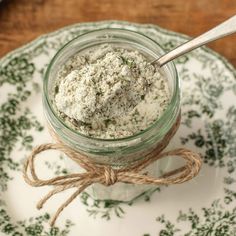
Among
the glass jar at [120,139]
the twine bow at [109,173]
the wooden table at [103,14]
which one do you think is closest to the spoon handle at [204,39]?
the glass jar at [120,139]

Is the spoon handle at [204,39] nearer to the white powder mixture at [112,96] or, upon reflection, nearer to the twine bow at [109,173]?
the white powder mixture at [112,96]

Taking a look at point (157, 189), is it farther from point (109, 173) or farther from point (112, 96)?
point (112, 96)

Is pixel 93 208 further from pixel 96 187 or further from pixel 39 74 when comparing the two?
pixel 39 74

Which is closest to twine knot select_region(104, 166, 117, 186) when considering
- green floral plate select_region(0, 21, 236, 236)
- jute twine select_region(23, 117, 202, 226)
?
jute twine select_region(23, 117, 202, 226)

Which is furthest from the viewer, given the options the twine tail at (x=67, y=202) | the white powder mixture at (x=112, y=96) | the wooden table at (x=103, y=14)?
the wooden table at (x=103, y=14)

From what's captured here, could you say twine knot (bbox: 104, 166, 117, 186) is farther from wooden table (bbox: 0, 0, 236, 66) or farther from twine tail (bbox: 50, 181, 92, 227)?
wooden table (bbox: 0, 0, 236, 66)

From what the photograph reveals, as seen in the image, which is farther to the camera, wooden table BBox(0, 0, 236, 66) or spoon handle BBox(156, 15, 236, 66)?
wooden table BBox(0, 0, 236, 66)
